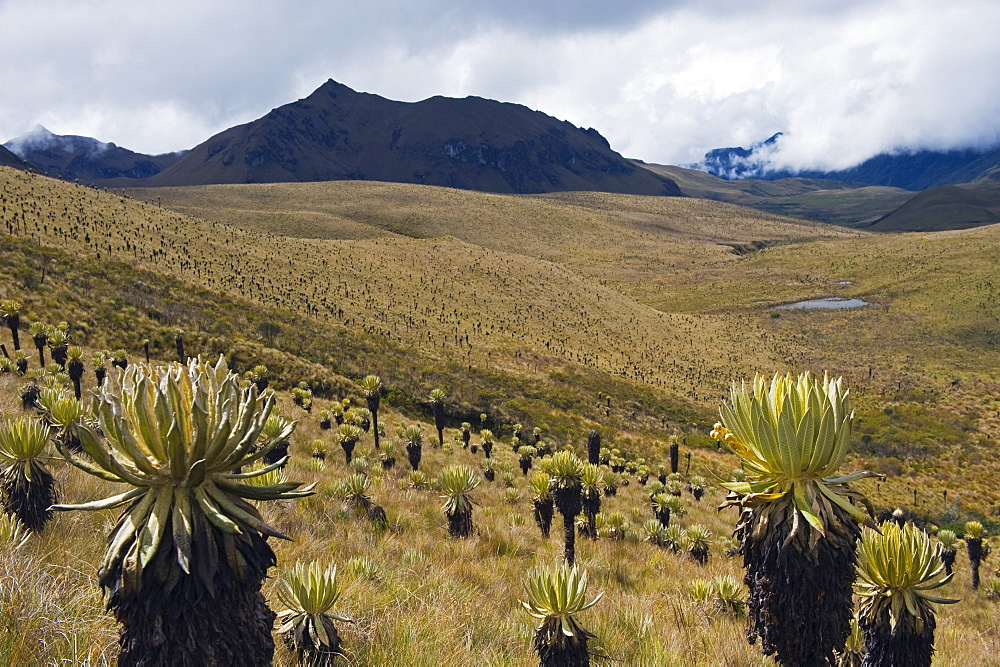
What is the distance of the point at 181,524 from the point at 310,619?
1.71 m

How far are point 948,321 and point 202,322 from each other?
79.9 m

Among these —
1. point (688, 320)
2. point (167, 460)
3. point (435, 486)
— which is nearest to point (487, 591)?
point (167, 460)

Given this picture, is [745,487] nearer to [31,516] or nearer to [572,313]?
[31,516]

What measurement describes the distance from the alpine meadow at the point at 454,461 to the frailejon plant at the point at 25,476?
0.03 meters

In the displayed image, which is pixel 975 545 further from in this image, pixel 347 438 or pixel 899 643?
pixel 347 438

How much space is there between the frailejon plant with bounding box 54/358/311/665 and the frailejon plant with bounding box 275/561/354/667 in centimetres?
114

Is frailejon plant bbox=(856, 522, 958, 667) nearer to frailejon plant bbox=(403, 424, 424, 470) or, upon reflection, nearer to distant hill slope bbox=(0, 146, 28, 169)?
frailejon plant bbox=(403, 424, 424, 470)

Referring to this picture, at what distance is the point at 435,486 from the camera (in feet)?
37.1

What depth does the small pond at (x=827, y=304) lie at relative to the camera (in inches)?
2854

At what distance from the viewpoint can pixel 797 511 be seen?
2.81 metres

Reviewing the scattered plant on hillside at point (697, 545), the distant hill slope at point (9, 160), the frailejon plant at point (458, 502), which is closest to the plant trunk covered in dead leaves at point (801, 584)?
the frailejon plant at point (458, 502)

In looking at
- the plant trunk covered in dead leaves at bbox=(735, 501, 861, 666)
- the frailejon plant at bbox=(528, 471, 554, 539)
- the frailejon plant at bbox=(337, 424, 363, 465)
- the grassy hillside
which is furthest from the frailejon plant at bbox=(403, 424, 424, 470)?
the grassy hillside

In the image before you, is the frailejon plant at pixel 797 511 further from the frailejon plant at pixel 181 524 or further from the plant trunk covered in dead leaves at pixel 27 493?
the plant trunk covered in dead leaves at pixel 27 493

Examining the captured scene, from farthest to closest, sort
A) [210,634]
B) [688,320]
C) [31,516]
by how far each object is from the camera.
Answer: [688,320]
[31,516]
[210,634]
